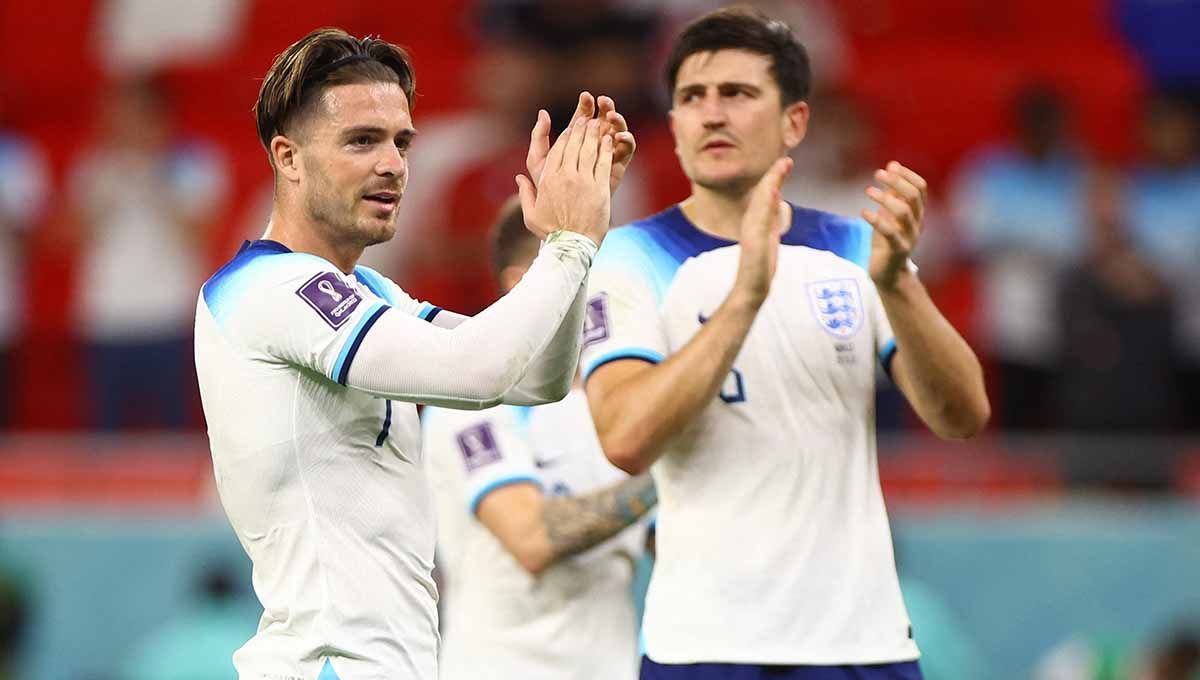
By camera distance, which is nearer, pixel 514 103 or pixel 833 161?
pixel 833 161

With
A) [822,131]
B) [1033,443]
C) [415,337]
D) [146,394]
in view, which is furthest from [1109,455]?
[415,337]

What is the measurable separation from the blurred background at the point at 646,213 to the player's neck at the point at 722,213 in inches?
121

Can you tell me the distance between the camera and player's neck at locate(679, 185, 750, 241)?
5.39 metres

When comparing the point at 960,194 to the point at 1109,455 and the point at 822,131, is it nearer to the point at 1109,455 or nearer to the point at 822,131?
the point at 822,131

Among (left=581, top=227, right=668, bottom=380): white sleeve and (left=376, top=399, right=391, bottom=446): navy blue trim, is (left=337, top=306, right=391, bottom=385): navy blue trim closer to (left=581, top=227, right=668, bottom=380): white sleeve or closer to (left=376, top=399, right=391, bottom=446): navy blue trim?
(left=376, top=399, right=391, bottom=446): navy blue trim

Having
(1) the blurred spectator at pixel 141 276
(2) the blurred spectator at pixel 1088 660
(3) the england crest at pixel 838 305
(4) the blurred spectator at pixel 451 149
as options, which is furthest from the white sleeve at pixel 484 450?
(1) the blurred spectator at pixel 141 276

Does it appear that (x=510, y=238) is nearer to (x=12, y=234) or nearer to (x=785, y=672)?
(x=785, y=672)

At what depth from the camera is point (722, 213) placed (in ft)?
17.7

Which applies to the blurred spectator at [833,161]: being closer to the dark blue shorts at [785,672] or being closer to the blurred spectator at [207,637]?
the blurred spectator at [207,637]

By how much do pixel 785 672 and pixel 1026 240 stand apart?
18.1ft

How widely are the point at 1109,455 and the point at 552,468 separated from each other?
3647mm

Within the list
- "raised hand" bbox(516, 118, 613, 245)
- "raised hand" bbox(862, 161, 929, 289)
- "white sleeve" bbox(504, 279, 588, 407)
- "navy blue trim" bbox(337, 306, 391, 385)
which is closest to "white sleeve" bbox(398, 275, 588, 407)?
"white sleeve" bbox(504, 279, 588, 407)

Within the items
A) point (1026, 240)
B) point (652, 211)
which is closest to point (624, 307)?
point (652, 211)

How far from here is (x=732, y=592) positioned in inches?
200
